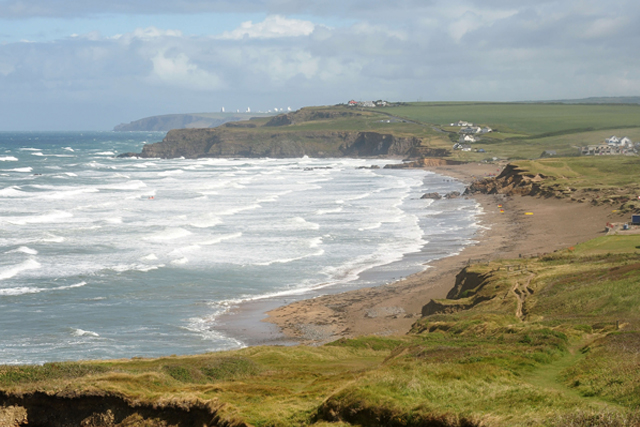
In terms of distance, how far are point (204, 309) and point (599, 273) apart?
20.8 meters

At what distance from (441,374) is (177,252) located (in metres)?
37.3

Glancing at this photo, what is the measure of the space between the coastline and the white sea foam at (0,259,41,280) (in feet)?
53.4

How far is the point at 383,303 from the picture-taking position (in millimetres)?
38094

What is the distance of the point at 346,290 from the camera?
41156mm

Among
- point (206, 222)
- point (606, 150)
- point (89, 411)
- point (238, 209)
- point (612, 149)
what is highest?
point (612, 149)

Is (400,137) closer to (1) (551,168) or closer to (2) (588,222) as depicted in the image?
(1) (551,168)

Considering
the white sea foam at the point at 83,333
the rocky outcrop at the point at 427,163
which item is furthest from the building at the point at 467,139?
the white sea foam at the point at 83,333

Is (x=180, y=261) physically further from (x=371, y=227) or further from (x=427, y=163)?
(x=427, y=163)

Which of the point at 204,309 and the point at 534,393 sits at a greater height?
the point at 534,393

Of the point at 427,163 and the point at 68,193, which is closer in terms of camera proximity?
the point at 68,193

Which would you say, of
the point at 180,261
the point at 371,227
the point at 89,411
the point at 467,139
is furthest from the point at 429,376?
the point at 467,139

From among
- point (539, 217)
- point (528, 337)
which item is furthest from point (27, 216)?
point (528, 337)

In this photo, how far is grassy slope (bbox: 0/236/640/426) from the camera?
1388 centimetres

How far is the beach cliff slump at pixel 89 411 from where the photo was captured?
617 inches
